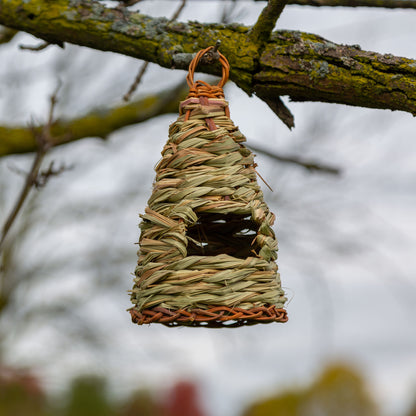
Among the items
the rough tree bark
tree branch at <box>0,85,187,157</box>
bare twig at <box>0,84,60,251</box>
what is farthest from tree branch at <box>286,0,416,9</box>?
tree branch at <box>0,85,187,157</box>

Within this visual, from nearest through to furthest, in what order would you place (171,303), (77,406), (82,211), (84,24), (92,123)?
(171,303), (84,24), (92,123), (82,211), (77,406)

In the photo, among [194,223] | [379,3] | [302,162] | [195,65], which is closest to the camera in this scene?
[194,223]

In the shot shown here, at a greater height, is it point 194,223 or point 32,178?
point 32,178

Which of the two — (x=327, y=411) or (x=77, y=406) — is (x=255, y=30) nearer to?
(x=77, y=406)

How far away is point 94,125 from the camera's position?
9.70 ft

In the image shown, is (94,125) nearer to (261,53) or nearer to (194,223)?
(261,53)

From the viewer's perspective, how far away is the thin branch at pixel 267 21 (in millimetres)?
1337

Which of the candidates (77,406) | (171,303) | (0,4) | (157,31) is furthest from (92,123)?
(77,406)

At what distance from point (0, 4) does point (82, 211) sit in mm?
2989

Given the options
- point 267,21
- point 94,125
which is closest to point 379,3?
point 267,21

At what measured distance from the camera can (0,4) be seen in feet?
5.46

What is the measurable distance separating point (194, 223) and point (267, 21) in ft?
1.89

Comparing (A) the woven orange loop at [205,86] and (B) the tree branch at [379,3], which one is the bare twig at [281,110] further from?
(B) the tree branch at [379,3]

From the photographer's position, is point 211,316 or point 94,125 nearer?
point 211,316
